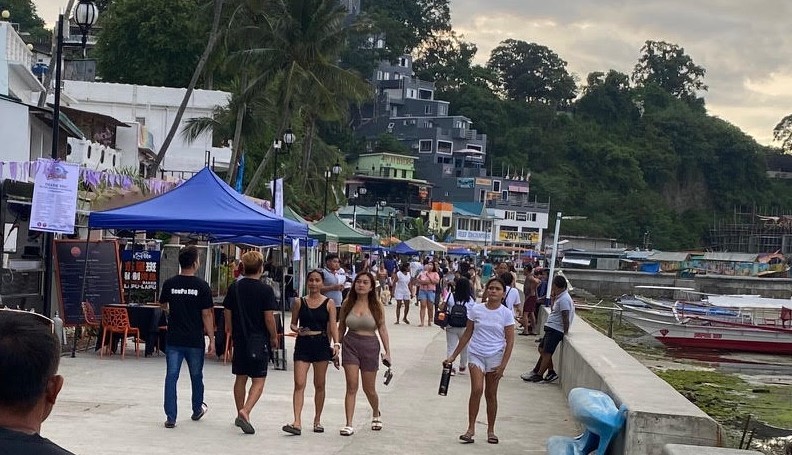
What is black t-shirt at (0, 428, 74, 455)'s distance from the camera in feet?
8.87

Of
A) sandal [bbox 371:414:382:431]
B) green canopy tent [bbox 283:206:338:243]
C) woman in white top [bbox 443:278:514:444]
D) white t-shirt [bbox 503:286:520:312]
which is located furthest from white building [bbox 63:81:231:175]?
woman in white top [bbox 443:278:514:444]

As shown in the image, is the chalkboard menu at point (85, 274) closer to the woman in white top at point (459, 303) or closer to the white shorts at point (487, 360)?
the woman in white top at point (459, 303)

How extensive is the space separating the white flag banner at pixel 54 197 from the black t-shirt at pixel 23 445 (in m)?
11.1

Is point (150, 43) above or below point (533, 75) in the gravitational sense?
below

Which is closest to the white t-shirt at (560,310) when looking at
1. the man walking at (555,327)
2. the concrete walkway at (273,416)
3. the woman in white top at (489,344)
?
the man walking at (555,327)

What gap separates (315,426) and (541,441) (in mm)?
2281

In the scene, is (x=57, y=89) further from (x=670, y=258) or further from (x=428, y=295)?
(x=670, y=258)

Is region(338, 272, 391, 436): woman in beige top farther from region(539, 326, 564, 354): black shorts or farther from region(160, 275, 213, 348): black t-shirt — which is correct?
region(539, 326, 564, 354): black shorts

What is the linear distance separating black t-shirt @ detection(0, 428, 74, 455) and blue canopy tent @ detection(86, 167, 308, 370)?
12.0m

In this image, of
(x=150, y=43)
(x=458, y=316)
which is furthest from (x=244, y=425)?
(x=150, y=43)

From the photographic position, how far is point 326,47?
1545 inches

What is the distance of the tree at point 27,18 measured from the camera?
255 ft

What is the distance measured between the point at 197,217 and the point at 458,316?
13.5 feet

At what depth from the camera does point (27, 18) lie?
82.2 m
